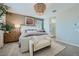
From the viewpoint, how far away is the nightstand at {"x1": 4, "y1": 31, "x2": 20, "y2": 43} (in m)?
2.44

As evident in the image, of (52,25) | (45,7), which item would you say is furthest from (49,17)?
(45,7)

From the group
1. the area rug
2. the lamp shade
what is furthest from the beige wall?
the area rug

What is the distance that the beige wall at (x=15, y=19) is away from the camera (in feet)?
7.36

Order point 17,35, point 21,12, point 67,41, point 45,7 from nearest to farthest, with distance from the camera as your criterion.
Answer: point 45,7
point 21,12
point 17,35
point 67,41

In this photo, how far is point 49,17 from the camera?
100 inches

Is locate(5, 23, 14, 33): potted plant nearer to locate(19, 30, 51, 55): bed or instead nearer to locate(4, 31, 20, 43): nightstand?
locate(4, 31, 20, 43): nightstand

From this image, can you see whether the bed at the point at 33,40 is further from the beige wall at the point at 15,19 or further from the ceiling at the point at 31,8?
the ceiling at the point at 31,8

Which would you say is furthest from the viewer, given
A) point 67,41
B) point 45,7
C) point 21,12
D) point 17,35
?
point 67,41

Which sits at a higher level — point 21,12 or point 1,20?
point 21,12

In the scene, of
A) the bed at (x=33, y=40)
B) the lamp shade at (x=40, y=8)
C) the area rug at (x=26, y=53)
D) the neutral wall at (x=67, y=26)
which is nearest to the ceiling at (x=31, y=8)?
the lamp shade at (x=40, y=8)

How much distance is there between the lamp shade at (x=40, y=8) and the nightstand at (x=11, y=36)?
31.9 inches

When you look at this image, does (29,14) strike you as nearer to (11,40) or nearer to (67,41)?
(11,40)

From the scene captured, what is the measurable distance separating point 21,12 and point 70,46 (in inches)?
66.5

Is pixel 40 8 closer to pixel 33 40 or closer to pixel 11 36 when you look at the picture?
pixel 33 40
